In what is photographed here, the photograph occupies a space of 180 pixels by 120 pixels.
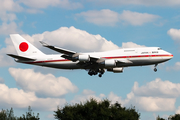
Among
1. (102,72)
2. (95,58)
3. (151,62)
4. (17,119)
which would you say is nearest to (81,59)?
(95,58)

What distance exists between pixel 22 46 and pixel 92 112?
76.3ft

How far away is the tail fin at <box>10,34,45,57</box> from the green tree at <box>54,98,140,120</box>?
55.8 ft

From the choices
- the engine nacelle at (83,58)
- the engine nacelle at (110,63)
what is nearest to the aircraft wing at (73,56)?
the engine nacelle at (110,63)

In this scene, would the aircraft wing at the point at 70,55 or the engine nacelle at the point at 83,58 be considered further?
the engine nacelle at the point at 83,58

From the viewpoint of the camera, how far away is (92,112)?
82.3 meters

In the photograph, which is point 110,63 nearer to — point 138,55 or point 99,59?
point 99,59

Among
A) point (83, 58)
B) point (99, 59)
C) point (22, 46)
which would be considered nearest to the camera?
point (83, 58)

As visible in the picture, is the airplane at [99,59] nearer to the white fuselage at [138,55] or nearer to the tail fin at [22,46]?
the white fuselage at [138,55]

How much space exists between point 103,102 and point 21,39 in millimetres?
26267

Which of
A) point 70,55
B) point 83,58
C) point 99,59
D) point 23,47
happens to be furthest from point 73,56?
point 23,47

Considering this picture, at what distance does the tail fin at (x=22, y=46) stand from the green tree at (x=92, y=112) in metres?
17.0

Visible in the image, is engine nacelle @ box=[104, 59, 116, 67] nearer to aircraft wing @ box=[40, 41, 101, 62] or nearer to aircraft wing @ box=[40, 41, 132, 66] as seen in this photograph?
aircraft wing @ box=[40, 41, 132, 66]

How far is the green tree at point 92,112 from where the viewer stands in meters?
80.3

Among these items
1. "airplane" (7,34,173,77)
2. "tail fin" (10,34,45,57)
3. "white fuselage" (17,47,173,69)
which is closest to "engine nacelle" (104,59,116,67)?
"airplane" (7,34,173,77)
